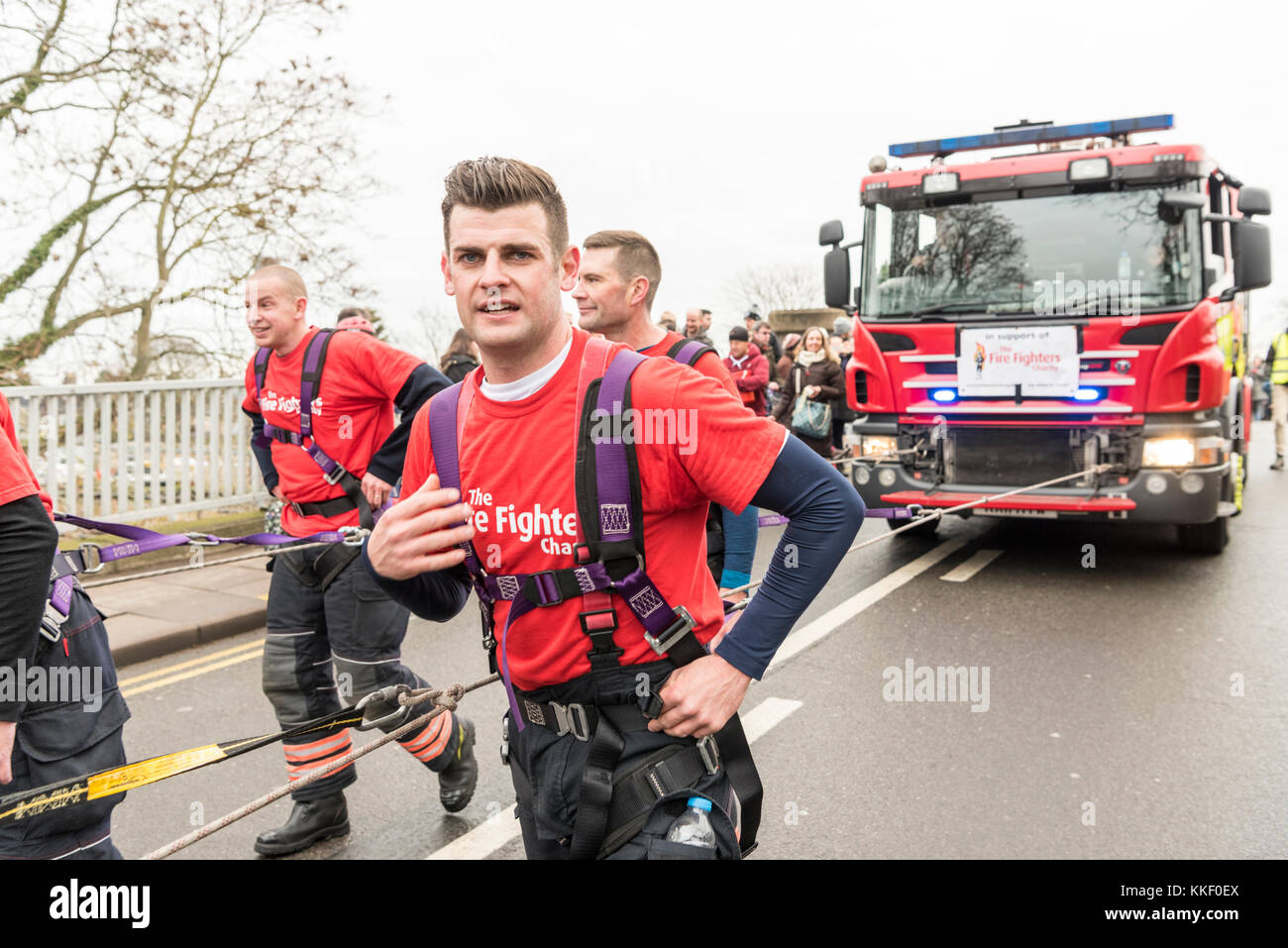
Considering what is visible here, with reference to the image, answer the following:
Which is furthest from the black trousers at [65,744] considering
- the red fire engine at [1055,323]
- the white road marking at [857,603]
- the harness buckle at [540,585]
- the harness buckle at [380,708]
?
the red fire engine at [1055,323]

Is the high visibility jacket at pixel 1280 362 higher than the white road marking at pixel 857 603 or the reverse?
higher

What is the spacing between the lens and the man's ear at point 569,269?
1982 mm

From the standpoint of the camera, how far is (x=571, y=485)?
183cm

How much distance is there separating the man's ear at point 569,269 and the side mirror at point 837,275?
22.3 feet

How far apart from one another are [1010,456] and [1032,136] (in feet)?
8.89

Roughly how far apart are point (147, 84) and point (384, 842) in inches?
348

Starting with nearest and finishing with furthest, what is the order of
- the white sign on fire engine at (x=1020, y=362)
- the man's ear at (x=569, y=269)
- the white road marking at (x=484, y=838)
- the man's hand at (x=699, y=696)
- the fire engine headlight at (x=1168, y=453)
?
the man's hand at (x=699, y=696), the man's ear at (x=569, y=269), the white road marking at (x=484, y=838), the fire engine headlight at (x=1168, y=453), the white sign on fire engine at (x=1020, y=362)

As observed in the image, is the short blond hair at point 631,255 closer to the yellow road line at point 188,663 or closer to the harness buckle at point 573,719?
the harness buckle at point 573,719

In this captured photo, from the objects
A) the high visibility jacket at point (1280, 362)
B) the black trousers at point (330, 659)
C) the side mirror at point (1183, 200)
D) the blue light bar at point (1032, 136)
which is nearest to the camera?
the black trousers at point (330, 659)

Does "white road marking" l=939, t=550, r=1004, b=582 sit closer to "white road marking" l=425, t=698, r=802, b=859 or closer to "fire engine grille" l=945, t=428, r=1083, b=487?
"fire engine grille" l=945, t=428, r=1083, b=487

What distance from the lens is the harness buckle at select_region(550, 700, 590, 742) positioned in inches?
74.3

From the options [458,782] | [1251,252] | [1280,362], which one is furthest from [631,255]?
[1280,362]

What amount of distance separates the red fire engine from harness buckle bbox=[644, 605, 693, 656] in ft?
20.6

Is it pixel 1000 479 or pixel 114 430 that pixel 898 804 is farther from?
pixel 114 430
